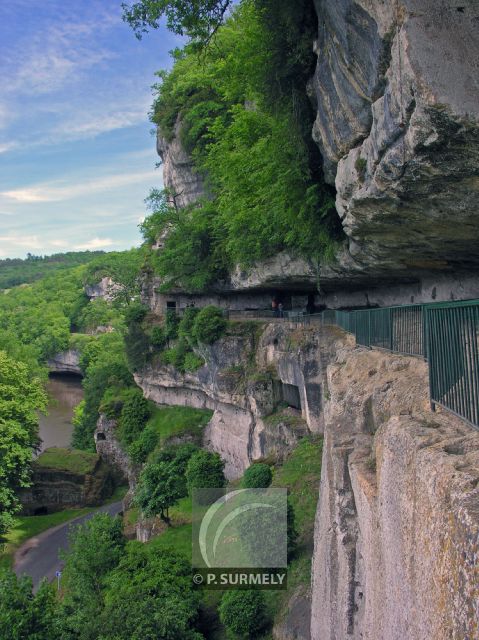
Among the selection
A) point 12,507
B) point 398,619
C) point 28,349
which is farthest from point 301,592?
point 28,349

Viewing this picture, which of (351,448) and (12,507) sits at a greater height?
(351,448)

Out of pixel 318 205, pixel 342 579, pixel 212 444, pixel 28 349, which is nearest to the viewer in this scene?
pixel 342 579

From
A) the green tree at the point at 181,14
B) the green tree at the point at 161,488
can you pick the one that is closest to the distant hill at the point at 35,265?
the green tree at the point at 161,488

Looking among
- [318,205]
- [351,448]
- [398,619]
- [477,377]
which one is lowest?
→ [398,619]

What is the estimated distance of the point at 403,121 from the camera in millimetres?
6637

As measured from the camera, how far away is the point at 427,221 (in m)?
8.99

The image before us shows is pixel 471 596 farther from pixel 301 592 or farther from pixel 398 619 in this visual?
pixel 301 592

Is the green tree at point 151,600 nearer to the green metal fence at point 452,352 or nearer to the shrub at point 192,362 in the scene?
the green metal fence at point 452,352

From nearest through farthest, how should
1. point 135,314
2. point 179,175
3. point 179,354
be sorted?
point 179,354, point 179,175, point 135,314

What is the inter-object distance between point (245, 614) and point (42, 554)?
19.3m

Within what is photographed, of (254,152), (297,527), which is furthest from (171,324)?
(297,527)

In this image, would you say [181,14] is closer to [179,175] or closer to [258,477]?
[258,477]

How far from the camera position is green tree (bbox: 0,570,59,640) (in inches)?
507

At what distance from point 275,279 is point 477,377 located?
18.8 m
